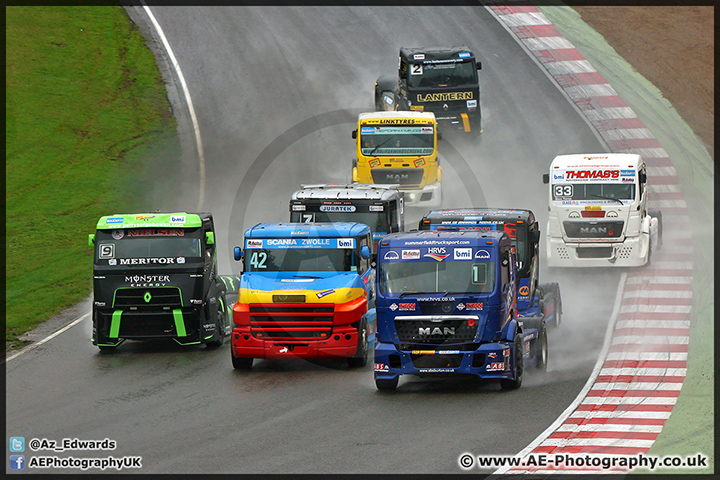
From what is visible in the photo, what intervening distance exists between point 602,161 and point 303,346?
40.7 ft

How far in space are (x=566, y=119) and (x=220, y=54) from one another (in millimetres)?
16458

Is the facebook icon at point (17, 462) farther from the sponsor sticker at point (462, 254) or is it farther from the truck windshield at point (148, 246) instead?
the sponsor sticker at point (462, 254)

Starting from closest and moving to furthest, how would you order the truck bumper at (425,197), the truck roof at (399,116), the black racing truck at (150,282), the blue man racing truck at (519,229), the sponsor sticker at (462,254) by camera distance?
the sponsor sticker at (462,254), the black racing truck at (150,282), the blue man racing truck at (519,229), the truck bumper at (425,197), the truck roof at (399,116)

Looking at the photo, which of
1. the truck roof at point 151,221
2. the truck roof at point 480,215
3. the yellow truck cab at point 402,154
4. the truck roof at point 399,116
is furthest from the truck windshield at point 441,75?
the truck roof at point 151,221

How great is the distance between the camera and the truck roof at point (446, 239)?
18.0m

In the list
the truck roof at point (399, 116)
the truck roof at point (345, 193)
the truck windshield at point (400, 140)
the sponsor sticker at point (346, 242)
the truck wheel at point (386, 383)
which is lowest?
the truck wheel at point (386, 383)

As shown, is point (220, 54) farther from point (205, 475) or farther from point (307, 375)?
point (205, 475)

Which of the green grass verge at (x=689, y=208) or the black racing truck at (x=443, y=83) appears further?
the black racing truck at (x=443, y=83)

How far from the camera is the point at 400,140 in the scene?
3222cm

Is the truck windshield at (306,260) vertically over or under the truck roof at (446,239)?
under

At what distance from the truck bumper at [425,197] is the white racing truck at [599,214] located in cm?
486

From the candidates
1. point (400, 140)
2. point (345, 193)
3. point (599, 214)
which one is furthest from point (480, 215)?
point (400, 140)

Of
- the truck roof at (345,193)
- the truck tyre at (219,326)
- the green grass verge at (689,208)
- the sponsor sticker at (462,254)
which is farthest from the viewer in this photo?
the truck roof at (345,193)

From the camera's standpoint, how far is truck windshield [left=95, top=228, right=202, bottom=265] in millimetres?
21312
